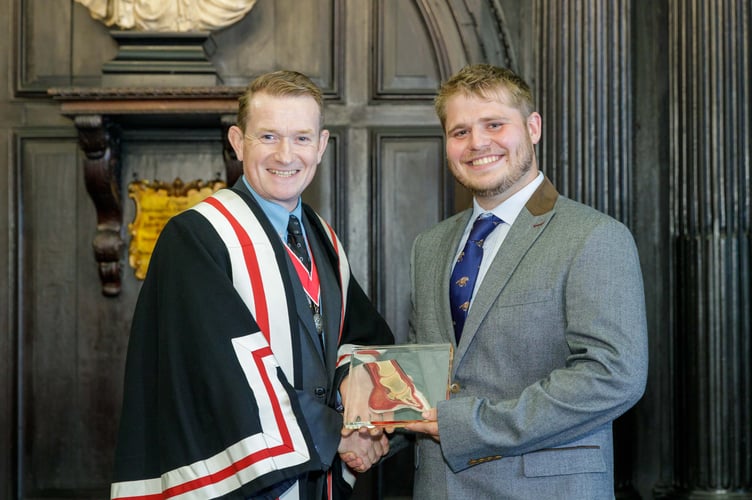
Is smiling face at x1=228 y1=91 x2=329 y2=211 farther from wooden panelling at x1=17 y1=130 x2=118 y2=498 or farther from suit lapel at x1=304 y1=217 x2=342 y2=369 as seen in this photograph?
wooden panelling at x1=17 y1=130 x2=118 y2=498

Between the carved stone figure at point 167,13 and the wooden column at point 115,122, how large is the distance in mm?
324

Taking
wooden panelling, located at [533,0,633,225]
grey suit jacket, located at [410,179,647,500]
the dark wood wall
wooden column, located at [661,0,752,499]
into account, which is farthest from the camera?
the dark wood wall

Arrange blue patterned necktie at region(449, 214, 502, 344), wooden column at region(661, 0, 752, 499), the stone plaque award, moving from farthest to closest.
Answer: wooden column at region(661, 0, 752, 499) < blue patterned necktie at region(449, 214, 502, 344) < the stone plaque award

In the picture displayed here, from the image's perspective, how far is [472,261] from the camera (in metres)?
2.46

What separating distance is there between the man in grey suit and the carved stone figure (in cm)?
147

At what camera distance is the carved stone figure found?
360 cm

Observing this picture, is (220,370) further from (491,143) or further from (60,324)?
(60,324)

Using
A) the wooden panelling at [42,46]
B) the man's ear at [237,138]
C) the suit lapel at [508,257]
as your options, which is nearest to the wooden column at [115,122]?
the wooden panelling at [42,46]

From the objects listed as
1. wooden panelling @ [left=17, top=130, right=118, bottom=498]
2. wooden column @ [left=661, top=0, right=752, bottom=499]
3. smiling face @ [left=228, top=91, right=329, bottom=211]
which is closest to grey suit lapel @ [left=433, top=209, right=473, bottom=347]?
smiling face @ [left=228, top=91, right=329, bottom=211]

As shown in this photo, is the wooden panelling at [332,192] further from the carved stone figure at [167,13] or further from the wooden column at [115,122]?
the carved stone figure at [167,13]

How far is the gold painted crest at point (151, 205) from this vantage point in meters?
3.73

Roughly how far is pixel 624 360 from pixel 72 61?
8.59 feet

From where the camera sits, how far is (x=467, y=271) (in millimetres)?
2453

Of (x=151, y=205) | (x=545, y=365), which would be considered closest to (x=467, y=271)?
(x=545, y=365)
